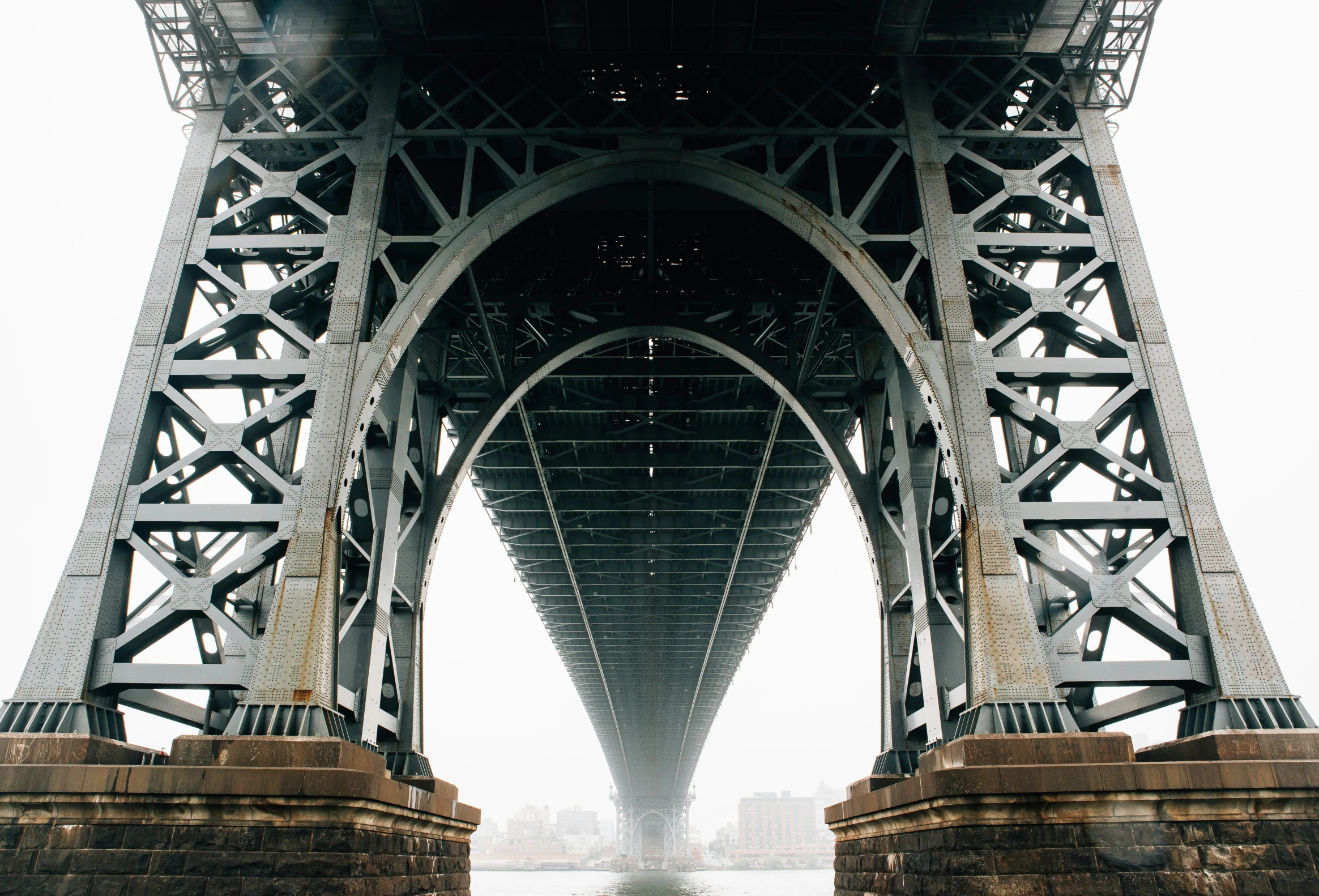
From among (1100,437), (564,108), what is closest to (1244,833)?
(1100,437)

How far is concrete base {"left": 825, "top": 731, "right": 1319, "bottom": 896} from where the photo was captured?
7.72m

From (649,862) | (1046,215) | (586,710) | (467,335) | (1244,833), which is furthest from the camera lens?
(649,862)

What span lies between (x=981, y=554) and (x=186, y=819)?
8399 mm

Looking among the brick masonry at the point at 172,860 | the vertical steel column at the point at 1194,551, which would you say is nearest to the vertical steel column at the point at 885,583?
the vertical steel column at the point at 1194,551

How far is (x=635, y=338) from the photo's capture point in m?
17.2

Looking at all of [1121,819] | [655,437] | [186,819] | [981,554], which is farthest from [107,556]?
[655,437]

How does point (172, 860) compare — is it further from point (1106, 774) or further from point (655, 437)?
point (655, 437)

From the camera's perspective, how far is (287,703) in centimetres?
893

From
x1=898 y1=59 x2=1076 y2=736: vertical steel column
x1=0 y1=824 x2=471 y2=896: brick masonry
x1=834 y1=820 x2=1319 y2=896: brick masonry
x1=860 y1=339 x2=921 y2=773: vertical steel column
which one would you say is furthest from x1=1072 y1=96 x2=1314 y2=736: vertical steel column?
x1=0 y1=824 x2=471 y2=896: brick masonry

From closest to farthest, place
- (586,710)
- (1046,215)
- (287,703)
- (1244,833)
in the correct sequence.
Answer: (1244,833), (287,703), (1046,215), (586,710)

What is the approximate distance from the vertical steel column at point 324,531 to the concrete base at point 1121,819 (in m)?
6.38

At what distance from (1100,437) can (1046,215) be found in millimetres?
3466

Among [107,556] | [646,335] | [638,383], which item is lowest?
[107,556]

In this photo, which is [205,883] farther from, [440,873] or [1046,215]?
[1046,215]
